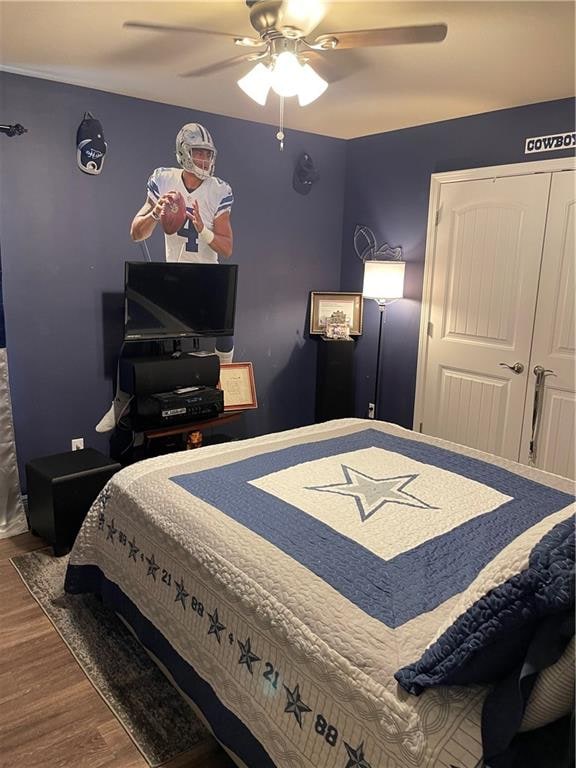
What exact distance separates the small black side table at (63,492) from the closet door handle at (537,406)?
2.49 m

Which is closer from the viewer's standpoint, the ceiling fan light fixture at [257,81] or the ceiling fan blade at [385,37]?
the ceiling fan blade at [385,37]

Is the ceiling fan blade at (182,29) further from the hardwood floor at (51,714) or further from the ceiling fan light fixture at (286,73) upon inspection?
the hardwood floor at (51,714)

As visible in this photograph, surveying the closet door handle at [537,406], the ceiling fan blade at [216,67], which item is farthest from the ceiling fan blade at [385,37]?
the closet door handle at [537,406]

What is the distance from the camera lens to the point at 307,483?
2189 millimetres

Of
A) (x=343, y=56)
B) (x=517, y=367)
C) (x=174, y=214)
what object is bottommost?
(x=517, y=367)

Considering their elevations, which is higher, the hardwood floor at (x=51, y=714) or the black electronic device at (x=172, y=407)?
the black electronic device at (x=172, y=407)

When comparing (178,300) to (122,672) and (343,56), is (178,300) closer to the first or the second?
(343,56)

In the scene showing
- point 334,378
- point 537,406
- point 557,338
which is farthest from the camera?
point 334,378

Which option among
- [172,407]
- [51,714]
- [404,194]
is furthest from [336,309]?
[51,714]

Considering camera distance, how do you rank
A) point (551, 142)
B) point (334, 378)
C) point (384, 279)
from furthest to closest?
point (334, 378) → point (384, 279) → point (551, 142)

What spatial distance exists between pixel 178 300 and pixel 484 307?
1972 millimetres

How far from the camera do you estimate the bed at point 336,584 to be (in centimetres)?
115

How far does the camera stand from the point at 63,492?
2859 mm

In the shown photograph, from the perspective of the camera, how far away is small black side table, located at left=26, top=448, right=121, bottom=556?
9.39ft
